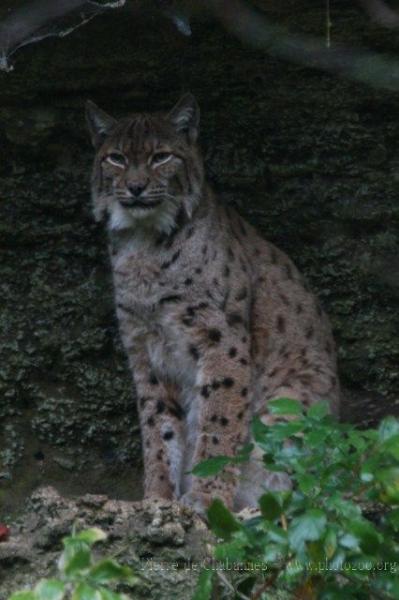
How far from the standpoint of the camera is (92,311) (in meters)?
7.92

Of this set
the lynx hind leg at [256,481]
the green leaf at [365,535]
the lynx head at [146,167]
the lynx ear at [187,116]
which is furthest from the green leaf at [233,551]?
the lynx ear at [187,116]

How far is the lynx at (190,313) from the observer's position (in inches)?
271

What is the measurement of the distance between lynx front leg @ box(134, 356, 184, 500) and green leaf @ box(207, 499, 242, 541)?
2846mm

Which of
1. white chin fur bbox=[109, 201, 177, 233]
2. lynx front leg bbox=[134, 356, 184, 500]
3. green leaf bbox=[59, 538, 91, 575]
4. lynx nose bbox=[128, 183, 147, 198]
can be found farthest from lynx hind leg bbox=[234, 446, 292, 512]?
green leaf bbox=[59, 538, 91, 575]

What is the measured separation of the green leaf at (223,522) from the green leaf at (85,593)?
37.2 inches

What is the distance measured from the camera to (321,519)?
154 inches

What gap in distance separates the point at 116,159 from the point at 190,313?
922mm

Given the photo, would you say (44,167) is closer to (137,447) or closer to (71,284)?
(71,284)

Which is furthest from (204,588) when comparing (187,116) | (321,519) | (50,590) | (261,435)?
(187,116)

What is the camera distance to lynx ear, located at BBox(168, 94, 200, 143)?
7.20m

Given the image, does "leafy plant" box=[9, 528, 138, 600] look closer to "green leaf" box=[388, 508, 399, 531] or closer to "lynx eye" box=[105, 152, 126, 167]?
"green leaf" box=[388, 508, 399, 531]

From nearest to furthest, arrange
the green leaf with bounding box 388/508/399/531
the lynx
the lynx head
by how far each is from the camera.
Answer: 1. the green leaf with bounding box 388/508/399/531
2. the lynx
3. the lynx head

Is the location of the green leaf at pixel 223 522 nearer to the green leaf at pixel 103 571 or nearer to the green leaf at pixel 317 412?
the green leaf at pixel 317 412

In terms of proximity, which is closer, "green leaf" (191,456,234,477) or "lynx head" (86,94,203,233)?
"green leaf" (191,456,234,477)
